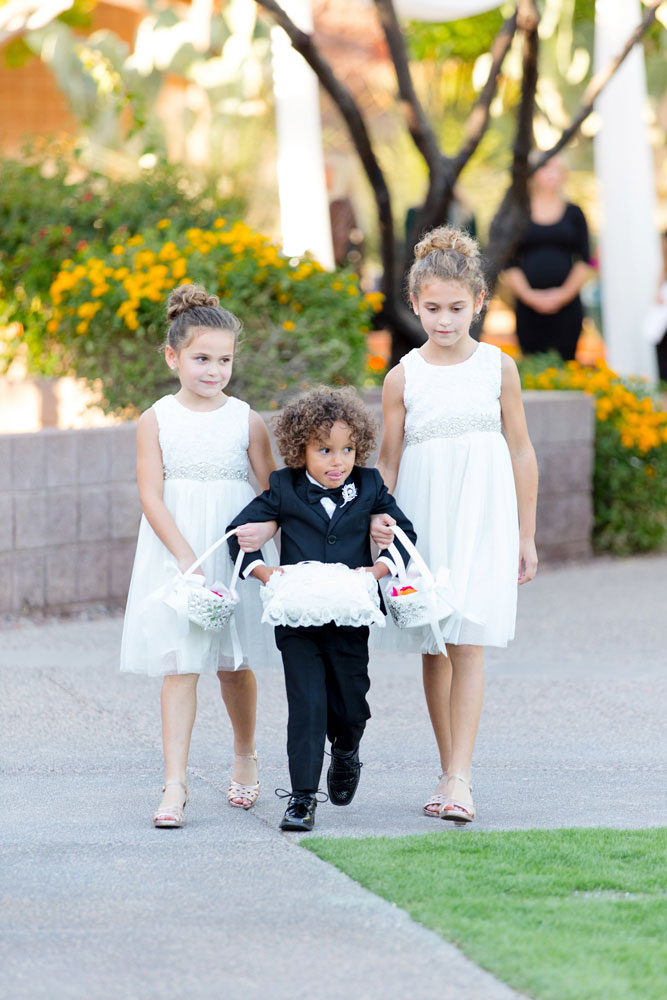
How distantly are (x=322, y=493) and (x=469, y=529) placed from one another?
1.41ft

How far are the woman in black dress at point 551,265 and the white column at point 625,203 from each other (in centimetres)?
36

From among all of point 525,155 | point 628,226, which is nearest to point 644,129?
point 628,226

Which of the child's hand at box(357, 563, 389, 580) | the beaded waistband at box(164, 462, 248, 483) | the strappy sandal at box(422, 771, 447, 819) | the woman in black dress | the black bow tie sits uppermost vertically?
the woman in black dress

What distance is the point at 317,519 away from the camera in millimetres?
3949

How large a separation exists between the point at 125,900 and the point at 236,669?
932mm

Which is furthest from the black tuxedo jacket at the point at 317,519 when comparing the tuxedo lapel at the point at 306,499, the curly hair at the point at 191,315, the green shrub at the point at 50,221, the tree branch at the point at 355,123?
the green shrub at the point at 50,221

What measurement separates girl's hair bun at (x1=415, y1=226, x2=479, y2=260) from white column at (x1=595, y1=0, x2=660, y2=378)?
5932 mm

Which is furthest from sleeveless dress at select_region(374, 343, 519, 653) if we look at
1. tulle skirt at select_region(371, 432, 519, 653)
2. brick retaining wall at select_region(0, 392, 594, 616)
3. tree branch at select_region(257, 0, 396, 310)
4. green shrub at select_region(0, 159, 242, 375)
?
green shrub at select_region(0, 159, 242, 375)

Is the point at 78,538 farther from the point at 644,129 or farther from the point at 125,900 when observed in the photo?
the point at 644,129

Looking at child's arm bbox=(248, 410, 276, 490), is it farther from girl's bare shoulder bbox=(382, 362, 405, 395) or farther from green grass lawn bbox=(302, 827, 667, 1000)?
green grass lawn bbox=(302, 827, 667, 1000)

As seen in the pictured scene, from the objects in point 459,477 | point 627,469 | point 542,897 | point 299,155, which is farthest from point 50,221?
point 542,897

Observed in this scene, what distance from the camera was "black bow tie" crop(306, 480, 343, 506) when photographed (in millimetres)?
3975

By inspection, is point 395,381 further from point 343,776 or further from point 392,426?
point 343,776

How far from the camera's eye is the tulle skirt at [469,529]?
13.4 feet
